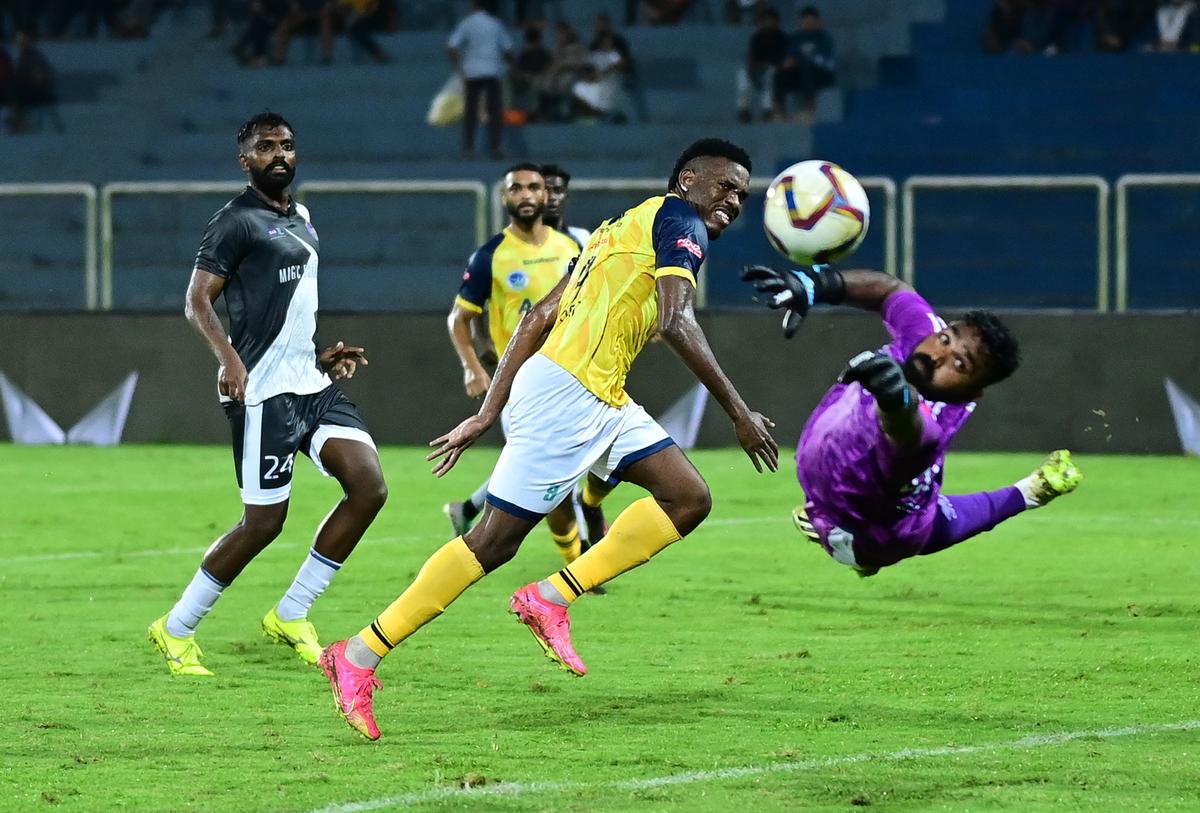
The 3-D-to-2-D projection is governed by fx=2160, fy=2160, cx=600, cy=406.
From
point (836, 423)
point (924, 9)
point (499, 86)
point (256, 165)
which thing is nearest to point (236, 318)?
point (256, 165)

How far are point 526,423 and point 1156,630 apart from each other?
3455 mm

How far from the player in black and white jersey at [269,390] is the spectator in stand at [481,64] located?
1576 cm

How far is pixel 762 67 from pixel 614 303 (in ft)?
56.4

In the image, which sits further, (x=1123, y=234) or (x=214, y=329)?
(x=1123, y=234)

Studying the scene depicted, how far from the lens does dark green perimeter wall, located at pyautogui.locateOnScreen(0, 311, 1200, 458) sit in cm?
1773

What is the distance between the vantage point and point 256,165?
860 centimetres

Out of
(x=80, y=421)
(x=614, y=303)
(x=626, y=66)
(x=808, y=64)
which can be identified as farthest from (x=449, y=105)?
(x=614, y=303)

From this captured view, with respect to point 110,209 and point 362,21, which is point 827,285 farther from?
point 362,21

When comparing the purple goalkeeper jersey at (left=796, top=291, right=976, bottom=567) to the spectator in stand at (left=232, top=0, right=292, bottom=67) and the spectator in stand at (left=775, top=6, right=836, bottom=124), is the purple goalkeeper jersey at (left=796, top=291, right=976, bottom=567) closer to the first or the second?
the spectator in stand at (left=775, top=6, right=836, bottom=124)

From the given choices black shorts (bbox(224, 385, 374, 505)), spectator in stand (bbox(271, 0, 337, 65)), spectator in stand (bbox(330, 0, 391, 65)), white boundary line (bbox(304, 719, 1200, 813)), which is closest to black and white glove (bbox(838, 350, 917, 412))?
white boundary line (bbox(304, 719, 1200, 813))

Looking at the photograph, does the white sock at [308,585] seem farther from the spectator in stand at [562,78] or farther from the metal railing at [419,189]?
the spectator in stand at [562,78]

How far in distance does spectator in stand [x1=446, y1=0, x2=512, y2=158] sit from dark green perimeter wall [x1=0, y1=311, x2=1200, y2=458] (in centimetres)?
615

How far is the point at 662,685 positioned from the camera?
8133 mm

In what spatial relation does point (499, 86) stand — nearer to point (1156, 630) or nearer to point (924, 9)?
point (924, 9)
